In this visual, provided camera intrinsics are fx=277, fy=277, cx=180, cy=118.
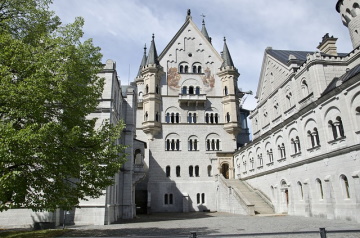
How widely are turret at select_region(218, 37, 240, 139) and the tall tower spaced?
20256 millimetres

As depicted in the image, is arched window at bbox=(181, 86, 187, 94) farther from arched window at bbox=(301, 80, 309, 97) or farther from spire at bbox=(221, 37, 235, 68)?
arched window at bbox=(301, 80, 309, 97)

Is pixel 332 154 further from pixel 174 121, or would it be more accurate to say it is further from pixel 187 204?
pixel 174 121

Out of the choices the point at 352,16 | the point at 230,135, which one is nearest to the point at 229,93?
the point at 230,135

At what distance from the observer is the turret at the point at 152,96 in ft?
149

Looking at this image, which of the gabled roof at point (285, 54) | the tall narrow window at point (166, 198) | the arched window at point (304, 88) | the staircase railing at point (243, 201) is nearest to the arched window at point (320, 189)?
the arched window at point (304, 88)

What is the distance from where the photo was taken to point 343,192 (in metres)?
20.5

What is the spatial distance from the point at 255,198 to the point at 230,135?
14.6m

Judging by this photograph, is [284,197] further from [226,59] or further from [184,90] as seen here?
[226,59]

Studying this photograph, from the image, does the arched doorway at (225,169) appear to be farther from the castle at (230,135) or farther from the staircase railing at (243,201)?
the staircase railing at (243,201)

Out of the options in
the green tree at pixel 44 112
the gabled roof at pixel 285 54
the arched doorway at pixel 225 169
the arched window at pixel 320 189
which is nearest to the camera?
the green tree at pixel 44 112

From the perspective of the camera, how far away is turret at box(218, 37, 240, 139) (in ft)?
153

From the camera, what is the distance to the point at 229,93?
47.7 metres

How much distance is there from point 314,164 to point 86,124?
19758 mm

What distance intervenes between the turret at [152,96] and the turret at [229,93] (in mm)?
11151
